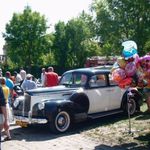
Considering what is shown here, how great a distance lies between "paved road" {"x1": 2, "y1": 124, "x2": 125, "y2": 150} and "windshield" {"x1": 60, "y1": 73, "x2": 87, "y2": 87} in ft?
4.75

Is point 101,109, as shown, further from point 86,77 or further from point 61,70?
point 61,70

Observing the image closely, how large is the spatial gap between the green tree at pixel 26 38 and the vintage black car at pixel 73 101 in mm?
48770

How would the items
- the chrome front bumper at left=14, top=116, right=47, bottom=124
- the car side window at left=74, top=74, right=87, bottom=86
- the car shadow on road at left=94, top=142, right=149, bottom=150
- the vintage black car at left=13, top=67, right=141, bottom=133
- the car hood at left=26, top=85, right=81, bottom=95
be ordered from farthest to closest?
1. the car side window at left=74, top=74, right=87, bottom=86
2. the car hood at left=26, top=85, right=81, bottom=95
3. the vintage black car at left=13, top=67, right=141, bottom=133
4. the chrome front bumper at left=14, top=116, right=47, bottom=124
5. the car shadow on road at left=94, top=142, right=149, bottom=150

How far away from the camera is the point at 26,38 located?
6344 centimetres

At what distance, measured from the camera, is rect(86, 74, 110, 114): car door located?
13.0 metres

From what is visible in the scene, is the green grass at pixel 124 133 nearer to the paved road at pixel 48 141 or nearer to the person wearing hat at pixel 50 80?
the paved road at pixel 48 141

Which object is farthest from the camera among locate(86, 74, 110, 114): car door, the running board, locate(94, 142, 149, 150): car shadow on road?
locate(86, 74, 110, 114): car door

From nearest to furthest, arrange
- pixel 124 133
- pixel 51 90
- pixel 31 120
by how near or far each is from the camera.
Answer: pixel 124 133
pixel 31 120
pixel 51 90

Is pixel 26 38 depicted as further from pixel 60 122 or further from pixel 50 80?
pixel 60 122

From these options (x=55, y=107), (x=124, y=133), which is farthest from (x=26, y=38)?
(x=124, y=133)

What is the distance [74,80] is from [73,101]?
1200 millimetres

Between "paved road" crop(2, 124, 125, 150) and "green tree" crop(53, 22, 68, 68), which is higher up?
"green tree" crop(53, 22, 68, 68)

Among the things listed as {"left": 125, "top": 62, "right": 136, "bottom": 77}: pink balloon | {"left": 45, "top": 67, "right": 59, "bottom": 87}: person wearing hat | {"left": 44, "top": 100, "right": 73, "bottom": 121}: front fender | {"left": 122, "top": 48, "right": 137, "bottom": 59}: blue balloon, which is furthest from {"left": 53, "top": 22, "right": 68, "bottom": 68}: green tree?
{"left": 125, "top": 62, "right": 136, "bottom": 77}: pink balloon

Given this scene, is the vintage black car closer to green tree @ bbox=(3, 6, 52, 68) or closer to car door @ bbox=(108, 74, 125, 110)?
car door @ bbox=(108, 74, 125, 110)
